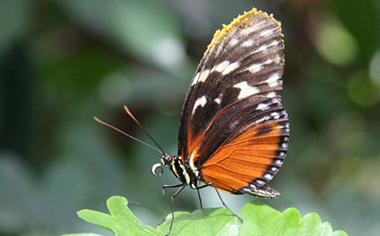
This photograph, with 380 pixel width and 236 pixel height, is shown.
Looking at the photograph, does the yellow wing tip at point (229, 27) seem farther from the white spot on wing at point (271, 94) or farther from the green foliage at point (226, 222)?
the green foliage at point (226, 222)

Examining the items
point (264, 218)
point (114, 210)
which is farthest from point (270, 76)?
point (114, 210)

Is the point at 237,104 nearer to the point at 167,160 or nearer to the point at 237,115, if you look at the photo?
the point at 237,115

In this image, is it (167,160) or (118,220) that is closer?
(118,220)

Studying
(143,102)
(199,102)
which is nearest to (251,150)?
(199,102)

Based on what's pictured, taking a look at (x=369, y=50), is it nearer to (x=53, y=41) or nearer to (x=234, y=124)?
(x=234, y=124)

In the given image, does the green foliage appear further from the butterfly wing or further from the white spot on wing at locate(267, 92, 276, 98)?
the white spot on wing at locate(267, 92, 276, 98)

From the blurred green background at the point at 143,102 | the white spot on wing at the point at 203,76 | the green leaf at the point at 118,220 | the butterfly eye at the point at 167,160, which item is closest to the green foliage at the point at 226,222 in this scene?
the green leaf at the point at 118,220
